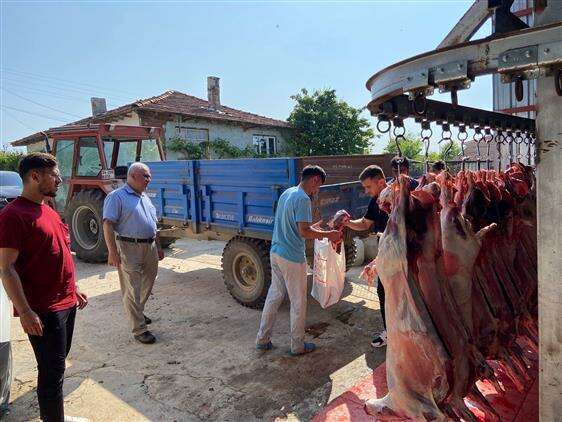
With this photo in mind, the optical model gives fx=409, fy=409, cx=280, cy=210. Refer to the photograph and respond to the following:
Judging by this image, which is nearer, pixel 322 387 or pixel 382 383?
pixel 382 383

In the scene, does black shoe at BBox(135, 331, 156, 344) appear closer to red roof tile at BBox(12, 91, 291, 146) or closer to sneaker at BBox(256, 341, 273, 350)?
sneaker at BBox(256, 341, 273, 350)

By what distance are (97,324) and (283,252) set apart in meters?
2.71

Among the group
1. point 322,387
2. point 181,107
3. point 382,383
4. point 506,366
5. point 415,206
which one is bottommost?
point 322,387

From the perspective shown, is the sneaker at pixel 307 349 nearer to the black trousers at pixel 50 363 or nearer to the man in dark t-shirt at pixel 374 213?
the man in dark t-shirt at pixel 374 213

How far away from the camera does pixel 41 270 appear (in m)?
2.68

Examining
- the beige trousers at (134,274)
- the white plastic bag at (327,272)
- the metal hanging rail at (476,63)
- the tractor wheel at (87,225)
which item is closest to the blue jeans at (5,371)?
the beige trousers at (134,274)

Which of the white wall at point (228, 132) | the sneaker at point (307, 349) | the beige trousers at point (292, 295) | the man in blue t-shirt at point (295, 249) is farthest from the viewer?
the white wall at point (228, 132)

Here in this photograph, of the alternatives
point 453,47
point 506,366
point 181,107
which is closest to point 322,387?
point 506,366

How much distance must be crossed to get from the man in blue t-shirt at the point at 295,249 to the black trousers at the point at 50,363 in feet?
5.98

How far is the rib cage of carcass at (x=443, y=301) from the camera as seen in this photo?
63.8 inches

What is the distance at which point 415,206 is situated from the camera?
1665 mm

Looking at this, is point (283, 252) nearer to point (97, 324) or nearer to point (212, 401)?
point (212, 401)

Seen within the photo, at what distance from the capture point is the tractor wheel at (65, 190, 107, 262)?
7.82 metres

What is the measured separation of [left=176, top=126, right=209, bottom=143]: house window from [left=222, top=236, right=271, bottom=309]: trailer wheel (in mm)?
11090
